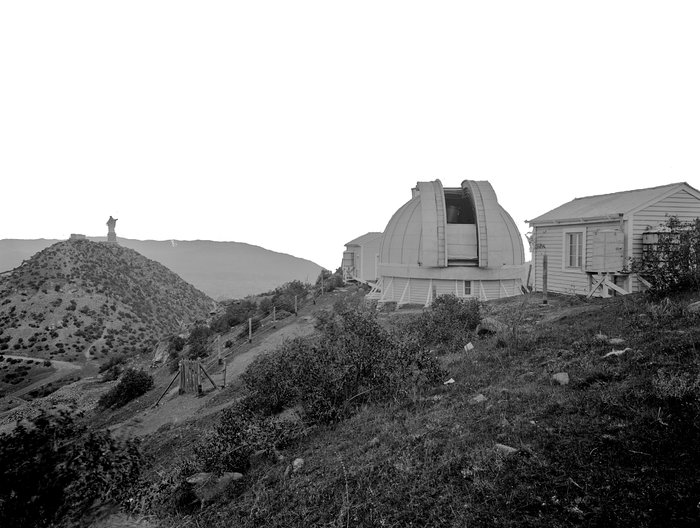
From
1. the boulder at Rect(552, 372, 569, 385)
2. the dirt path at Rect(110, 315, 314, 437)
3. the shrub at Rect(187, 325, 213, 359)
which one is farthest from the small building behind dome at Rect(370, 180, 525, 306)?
the boulder at Rect(552, 372, 569, 385)

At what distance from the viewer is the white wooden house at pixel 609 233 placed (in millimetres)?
13664

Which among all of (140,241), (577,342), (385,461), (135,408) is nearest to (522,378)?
(577,342)

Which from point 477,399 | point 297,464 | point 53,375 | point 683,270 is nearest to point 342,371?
point 297,464

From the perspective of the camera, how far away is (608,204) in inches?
609

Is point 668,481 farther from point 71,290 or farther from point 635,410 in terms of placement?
point 71,290

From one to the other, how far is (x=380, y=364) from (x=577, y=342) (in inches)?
137

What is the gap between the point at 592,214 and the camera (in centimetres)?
1509

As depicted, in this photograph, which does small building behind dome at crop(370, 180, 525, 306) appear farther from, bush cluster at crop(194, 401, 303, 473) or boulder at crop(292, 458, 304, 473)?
boulder at crop(292, 458, 304, 473)

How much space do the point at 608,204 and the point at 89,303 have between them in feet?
154

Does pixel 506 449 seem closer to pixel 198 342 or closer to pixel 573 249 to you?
pixel 573 249

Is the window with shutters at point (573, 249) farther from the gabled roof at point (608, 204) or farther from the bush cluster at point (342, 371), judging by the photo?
the bush cluster at point (342, 371)

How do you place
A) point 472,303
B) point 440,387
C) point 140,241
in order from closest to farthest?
point 440,387
point 472,303
point 140,241

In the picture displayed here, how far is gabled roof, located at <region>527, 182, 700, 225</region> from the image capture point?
13.8 metres

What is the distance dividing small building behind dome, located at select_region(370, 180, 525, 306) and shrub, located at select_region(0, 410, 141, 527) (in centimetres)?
1644
